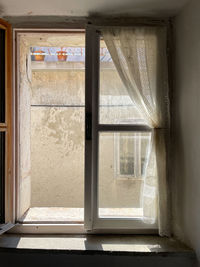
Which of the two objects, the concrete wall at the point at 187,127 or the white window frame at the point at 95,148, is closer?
the concrete wall at the point at 187,127

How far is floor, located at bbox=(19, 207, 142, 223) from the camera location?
1.88 m

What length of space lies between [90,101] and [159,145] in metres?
0.63

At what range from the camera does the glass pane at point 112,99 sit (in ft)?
6.01

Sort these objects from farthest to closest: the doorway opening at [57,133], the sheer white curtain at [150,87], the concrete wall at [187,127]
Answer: the doorway opening at [57,133], the sheer white curtain at [150,87], the concrete wall at [187,127]

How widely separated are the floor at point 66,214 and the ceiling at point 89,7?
154 centimetres

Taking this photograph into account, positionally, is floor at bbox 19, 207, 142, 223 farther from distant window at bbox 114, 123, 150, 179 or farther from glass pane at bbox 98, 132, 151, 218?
distant window at bbox 114, 123, 150, 179

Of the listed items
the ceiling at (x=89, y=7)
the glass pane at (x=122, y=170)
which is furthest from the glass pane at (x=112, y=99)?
the ceiling at (x=89, y=7)

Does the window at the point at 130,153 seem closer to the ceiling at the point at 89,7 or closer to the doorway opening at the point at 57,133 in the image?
the ceiling at the point at 89,7

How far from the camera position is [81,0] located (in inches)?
63.1

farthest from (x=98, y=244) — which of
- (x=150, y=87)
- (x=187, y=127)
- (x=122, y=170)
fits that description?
(x=150, y=87)

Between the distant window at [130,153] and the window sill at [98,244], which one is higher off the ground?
the distant window at [130,153]

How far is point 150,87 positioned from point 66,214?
4.52 ft

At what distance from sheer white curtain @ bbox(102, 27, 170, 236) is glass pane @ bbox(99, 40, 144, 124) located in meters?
0.09

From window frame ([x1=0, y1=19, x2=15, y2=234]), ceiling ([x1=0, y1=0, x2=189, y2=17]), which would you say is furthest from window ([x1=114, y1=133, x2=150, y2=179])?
ceiling ([x1=0, y1=0, x2=189, y2=17])
